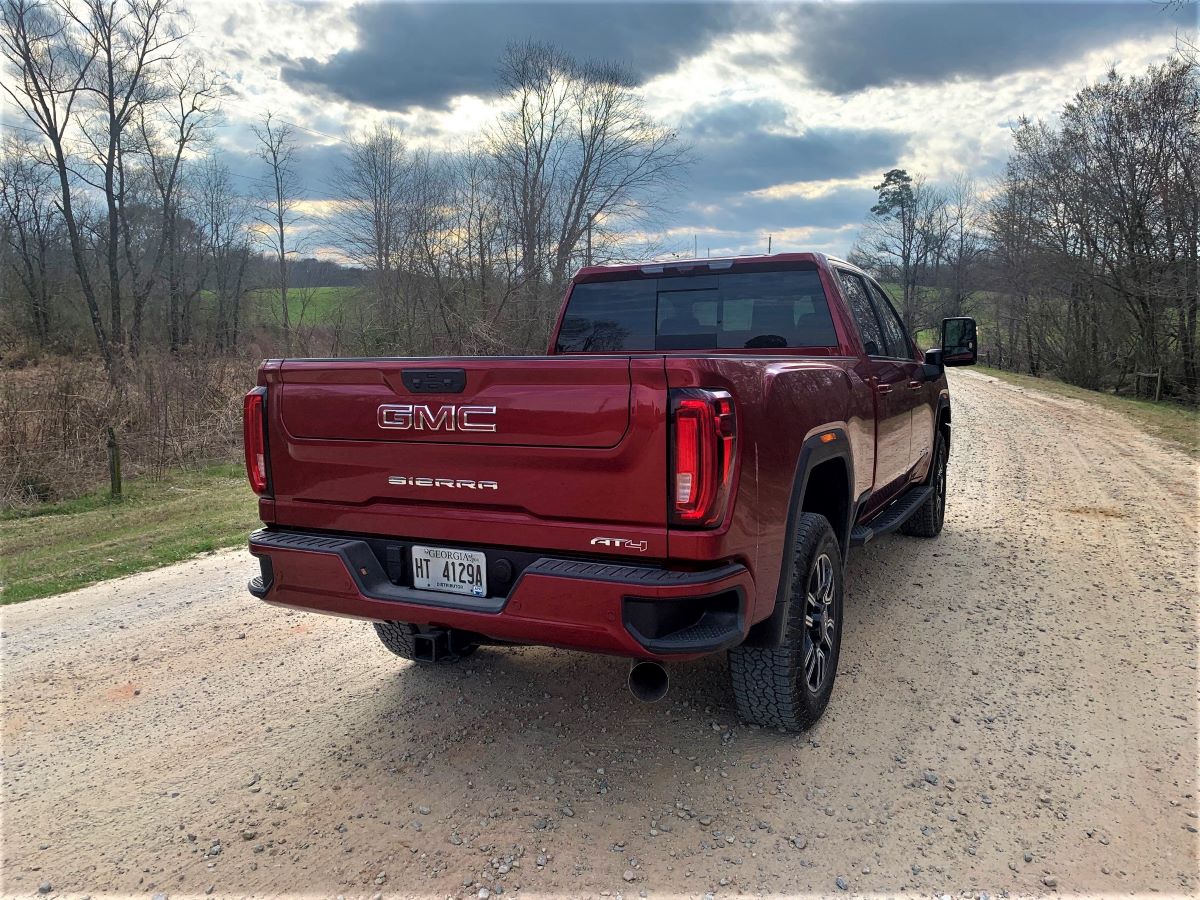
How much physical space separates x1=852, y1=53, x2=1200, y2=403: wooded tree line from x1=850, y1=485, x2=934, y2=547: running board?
13310 millimetres

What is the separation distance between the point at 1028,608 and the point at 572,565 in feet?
11.6

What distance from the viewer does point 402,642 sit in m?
3.81

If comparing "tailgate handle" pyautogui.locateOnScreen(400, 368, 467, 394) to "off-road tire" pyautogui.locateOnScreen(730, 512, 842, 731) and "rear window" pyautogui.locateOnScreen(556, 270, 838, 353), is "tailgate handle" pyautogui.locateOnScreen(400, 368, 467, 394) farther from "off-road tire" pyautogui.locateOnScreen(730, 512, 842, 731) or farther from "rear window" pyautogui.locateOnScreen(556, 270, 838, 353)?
"rear window" pyautogui.locateOnScreen(556, 270, 838, 353)

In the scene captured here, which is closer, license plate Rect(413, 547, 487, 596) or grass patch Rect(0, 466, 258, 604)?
license plate Rect(413, 547, 487, 596)

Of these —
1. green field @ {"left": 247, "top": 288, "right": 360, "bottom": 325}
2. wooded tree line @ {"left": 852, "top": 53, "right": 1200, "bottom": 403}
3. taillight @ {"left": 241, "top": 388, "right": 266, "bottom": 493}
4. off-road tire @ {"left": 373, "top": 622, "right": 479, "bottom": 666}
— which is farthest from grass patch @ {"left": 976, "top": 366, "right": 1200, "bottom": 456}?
green field @ {"left": 247, "top": 288, "right": 360, "bottom": 325}

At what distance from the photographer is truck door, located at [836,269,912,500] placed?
426 cm

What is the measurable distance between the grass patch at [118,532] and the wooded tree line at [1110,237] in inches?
595

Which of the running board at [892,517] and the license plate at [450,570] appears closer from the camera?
the license plate at [450,570]

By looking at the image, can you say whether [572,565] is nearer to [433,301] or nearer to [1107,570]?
[1107,570]

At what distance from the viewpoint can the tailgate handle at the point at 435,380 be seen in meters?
2.74

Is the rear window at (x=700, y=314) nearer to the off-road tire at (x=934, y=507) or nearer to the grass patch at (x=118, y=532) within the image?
the off-road tire at (x=934, y=507)

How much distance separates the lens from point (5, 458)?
9477 millimetres

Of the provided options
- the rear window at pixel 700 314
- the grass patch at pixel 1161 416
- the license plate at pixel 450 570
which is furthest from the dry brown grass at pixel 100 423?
the grass patch at pixel 1161 416

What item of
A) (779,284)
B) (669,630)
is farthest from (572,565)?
(779,284)
